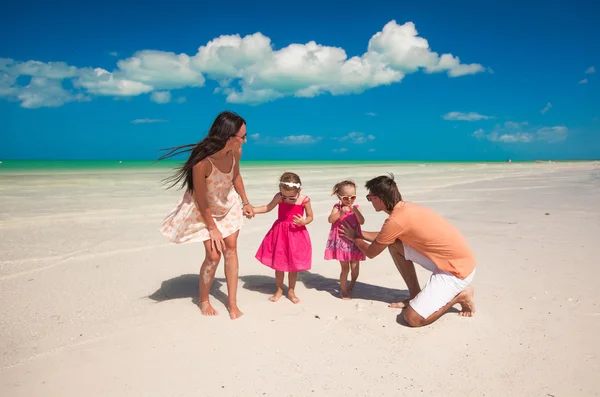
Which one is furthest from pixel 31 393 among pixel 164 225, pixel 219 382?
pixel 164 225

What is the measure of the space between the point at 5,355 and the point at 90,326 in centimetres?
63

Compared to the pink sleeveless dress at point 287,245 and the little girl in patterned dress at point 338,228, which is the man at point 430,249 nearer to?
the little girl in patterned dress at point 338,228

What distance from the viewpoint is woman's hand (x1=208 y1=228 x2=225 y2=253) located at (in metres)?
3.69

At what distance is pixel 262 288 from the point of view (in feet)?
15.0

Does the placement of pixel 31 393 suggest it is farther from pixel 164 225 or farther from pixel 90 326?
pixel 164 225

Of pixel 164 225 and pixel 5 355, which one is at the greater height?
pixel 164 225

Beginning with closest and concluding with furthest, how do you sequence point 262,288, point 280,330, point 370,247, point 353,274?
point 280,330
point 370,247
point 353,274
point 262,288

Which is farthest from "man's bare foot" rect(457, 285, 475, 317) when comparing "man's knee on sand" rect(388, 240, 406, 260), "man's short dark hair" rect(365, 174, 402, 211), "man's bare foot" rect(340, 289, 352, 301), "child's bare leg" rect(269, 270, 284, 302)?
"child's bare leg" rect(269, 270, 284, 302)

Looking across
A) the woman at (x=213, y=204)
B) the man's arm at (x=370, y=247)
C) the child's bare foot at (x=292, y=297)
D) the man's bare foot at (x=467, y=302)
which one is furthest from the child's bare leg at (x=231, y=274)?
the man's bare foot at (x=467, y=302)

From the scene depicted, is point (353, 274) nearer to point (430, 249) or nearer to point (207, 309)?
point (430, 249)

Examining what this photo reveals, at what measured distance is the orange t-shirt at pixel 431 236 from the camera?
11.3ft

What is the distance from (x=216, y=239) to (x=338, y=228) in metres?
1.28

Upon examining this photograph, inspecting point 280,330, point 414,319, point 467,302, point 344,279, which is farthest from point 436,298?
point 280,330

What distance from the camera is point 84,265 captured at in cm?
519
